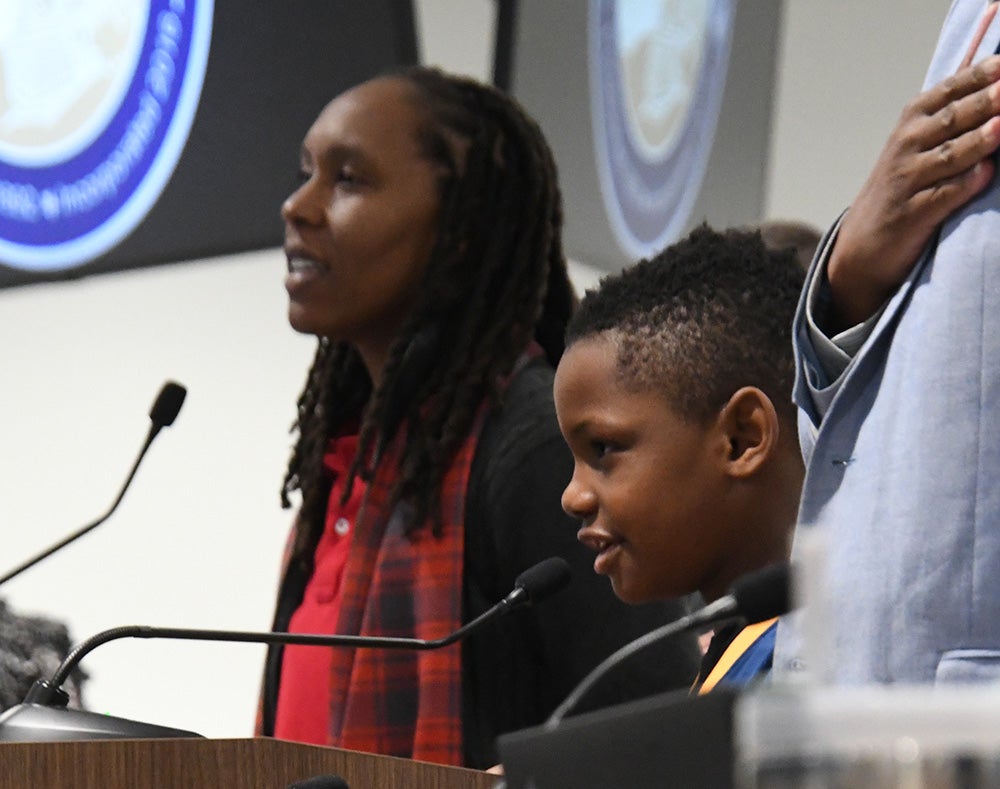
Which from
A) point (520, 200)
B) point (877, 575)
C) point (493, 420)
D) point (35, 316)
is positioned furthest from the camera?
point (35, 316)

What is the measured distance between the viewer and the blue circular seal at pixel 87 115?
2777mm

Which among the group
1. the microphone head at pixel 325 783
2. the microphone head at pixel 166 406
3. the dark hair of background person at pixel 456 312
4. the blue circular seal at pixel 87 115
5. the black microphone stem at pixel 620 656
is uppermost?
the blue circular seal at pixel 87 115

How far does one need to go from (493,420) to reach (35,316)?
48.8 inches

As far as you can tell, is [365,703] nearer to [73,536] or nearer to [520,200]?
[73,536]

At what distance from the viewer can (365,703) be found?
6.36ft

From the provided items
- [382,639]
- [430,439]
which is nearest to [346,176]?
[430,439]

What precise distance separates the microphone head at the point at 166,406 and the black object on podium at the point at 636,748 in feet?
4.15

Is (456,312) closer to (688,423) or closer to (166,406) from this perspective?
(166,406)

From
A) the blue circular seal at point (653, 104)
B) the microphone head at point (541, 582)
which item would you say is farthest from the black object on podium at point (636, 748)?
the blue circular seal at point (653, 104)

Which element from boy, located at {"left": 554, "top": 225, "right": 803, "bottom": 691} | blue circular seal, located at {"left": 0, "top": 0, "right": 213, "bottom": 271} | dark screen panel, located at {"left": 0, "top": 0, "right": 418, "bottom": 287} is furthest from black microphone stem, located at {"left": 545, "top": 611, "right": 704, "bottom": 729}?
dark screen panel, located at {"left": 0, "top": 0, "right": 418, "bottom": 287}

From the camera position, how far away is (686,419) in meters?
1.70

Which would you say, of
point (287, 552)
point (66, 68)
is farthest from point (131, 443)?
point (287, 552)

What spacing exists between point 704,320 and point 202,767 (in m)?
0.76

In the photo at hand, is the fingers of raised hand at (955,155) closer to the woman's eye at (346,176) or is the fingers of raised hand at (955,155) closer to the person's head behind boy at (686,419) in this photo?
the person's head behind boy at (686,419)
